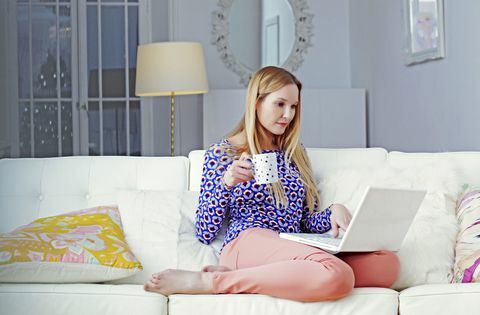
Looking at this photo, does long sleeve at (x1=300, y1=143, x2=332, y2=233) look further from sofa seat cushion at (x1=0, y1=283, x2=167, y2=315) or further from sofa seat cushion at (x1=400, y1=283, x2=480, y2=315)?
sofa seat cushion at (x1=0, y1=283, x2=167, y2=315)

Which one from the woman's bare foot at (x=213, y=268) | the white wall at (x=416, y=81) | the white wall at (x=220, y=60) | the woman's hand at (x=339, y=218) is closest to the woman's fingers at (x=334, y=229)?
the woman's hand at (x=339, y=218)

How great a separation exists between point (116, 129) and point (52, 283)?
3903 mm

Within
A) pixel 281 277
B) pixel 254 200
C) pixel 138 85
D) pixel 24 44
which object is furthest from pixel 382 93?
pixel 281 277

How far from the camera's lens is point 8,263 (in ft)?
8.27

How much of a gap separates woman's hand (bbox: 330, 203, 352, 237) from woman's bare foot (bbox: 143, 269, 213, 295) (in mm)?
437

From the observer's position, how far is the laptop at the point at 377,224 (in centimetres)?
232

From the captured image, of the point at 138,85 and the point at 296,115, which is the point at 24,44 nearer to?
the point at 138,85

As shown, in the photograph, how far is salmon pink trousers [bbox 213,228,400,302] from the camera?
2340 mm

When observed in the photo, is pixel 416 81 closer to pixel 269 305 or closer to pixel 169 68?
pixel 169 68

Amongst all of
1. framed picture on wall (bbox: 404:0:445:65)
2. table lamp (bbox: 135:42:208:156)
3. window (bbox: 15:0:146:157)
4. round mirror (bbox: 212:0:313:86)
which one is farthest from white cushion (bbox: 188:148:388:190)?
window (bbox: 15:0:146:157)

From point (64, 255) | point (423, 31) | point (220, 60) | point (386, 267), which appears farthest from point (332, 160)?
point (220, 60)

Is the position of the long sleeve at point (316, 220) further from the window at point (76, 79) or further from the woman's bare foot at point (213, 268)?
the window at point (76, 79)

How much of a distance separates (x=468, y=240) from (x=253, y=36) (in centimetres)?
386

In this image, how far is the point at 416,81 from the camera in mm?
5047
